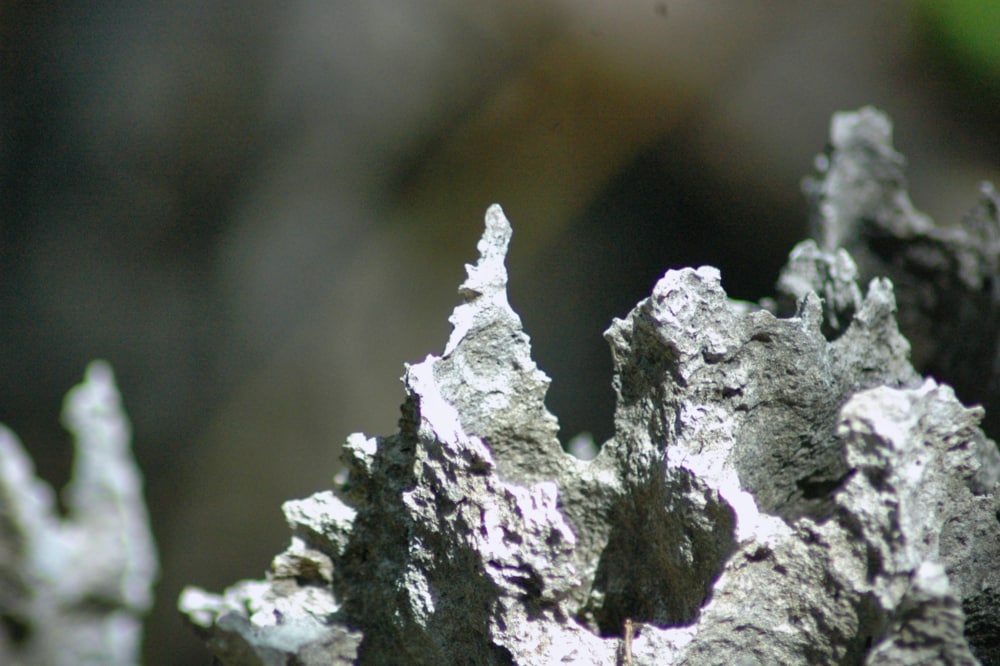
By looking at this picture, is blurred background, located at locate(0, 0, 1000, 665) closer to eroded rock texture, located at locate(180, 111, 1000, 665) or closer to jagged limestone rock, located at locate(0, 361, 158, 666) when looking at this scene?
jagged limestone rock, located at locate(0, 361, 158, 666)

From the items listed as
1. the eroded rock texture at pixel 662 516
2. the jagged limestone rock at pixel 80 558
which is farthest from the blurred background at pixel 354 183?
the eroded rock texture at pixel 662 516

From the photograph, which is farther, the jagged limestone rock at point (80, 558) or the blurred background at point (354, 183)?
the blurred background at point (354, 183)

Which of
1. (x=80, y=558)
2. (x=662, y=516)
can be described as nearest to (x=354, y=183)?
(x=80, y=558)

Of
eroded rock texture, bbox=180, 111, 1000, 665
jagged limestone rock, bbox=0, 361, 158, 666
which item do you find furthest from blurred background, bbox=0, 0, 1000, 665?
eroded rock texture, bbox=180, 111, 1000, 665

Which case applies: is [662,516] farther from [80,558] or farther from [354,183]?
[354,183]

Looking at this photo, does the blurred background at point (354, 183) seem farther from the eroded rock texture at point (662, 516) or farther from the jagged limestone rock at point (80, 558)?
the eroded rock texture at point (662, 516)

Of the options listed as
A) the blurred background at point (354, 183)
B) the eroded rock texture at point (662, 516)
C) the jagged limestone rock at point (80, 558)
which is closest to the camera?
the eroded rock texture at point (662, 516)
